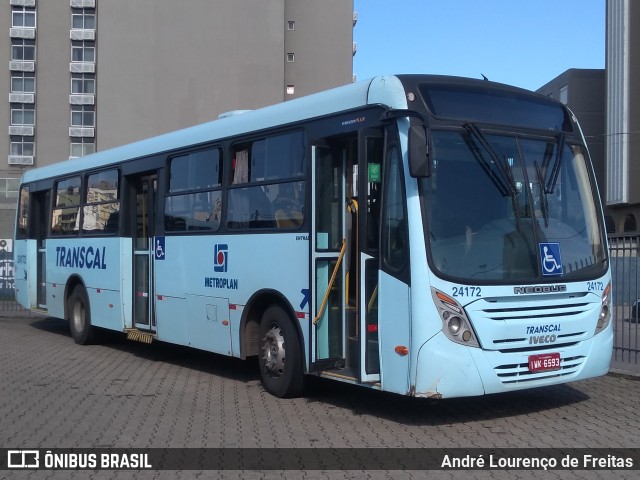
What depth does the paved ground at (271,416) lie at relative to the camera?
25.5 feet

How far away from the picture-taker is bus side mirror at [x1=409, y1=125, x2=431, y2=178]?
25.6 feet

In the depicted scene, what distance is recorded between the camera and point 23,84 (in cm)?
6081

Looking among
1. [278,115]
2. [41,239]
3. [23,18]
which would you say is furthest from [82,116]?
[278,115]

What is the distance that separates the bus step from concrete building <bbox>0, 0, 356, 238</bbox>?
4740 centimetres

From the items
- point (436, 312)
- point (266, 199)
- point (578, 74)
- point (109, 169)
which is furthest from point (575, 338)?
point (578, 74)

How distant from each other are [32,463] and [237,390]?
3761 millimetres

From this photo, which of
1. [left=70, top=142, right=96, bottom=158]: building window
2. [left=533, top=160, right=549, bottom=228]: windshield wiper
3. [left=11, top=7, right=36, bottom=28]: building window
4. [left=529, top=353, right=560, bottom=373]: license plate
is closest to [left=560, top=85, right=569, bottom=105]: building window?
[left=70, top=142, right=96, bottom=158]: building window

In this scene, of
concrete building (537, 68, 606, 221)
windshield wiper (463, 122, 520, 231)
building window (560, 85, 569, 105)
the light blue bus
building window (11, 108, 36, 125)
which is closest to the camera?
the light blue bus

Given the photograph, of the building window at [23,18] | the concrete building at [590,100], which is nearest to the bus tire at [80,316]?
the building window at [23,18]

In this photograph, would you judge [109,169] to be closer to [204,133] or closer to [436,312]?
[204,133]

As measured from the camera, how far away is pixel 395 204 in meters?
8.24

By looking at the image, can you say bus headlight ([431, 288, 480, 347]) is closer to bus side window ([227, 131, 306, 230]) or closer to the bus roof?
the bus roof

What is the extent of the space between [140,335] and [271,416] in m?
4.81

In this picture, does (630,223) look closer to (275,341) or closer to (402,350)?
(275,341)
